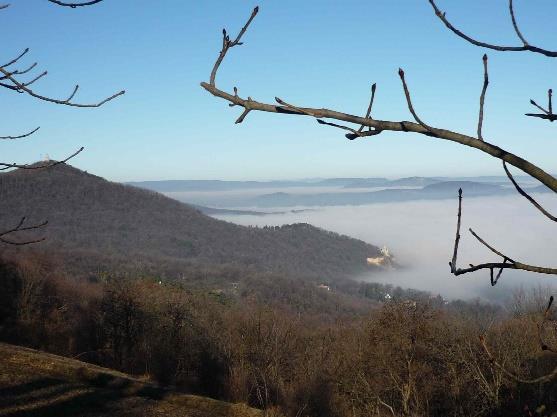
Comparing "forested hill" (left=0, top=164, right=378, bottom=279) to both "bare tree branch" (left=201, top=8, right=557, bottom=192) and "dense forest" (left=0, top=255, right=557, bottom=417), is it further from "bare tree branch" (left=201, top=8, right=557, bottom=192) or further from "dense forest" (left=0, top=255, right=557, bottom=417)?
"bare tree branch" (left=201, top=8, right=557, bottom=192)

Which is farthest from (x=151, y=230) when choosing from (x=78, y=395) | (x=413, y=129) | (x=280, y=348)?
(x=413, y=129)

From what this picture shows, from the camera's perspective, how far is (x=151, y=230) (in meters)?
149

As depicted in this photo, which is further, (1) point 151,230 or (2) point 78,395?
(1) point 151,230

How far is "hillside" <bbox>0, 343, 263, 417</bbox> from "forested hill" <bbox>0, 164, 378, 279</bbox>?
4226 inches

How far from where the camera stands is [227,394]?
72.3 feet

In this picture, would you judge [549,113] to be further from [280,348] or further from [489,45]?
[280,348]

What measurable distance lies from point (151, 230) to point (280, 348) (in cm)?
12683

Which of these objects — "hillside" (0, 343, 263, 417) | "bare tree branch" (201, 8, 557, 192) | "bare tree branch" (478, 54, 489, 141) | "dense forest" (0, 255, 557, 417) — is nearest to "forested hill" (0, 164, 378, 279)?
"dense forest" (0, 255, 557, 417)

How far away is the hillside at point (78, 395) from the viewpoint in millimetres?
9633

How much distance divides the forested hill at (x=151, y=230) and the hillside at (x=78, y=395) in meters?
107

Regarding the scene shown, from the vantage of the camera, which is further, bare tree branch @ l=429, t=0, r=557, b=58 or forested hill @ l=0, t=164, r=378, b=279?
forested hill @ l=0, t=164, r=378, b=279

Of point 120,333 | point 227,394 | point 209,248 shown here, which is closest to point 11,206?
point 209,248

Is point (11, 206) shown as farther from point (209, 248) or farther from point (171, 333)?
point (171, 333)

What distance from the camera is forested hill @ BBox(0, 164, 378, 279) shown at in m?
132
